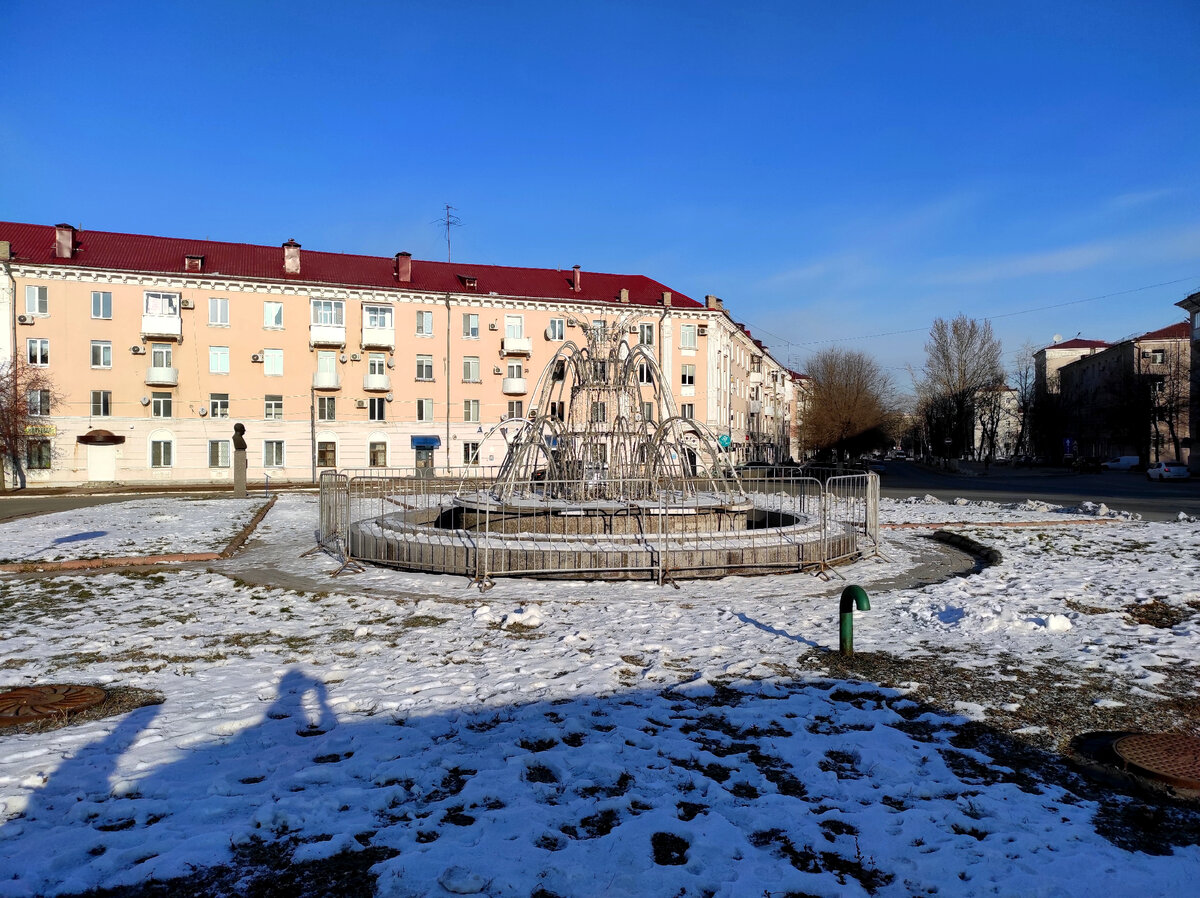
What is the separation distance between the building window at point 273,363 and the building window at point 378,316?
5.74 m

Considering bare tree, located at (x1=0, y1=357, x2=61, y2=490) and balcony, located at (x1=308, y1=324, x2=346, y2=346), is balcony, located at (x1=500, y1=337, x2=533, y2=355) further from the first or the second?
bare tree, located at (x1=0, y1=357, x2=61, y2=490)

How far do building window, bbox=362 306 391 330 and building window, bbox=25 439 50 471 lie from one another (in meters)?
19.1

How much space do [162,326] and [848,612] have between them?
46.8 m

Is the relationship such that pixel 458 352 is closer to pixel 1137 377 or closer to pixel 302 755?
pixel 302 755

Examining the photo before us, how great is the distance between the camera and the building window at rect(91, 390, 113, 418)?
1710 inches

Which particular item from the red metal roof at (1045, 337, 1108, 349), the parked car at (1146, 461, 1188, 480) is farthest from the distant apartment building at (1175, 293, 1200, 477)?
the red metal roof at (1045, 337, 1108, 349)

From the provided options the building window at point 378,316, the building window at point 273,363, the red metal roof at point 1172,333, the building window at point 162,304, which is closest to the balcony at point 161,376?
the building window at point 162,304

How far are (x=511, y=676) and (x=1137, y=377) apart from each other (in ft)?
277

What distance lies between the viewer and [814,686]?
671cm

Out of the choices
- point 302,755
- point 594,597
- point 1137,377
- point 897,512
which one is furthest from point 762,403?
point 302,755

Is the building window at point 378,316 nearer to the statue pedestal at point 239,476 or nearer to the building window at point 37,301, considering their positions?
the building window at point 37,301

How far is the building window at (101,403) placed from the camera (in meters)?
43.4

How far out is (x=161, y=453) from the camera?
4438 cm

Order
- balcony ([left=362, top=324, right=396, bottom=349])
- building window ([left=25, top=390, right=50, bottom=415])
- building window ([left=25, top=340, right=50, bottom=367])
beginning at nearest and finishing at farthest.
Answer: building window ([left=25, top=390, right=50, bottom=415]) → building window ([left=25, top=340, right=50, bottom=367]) → balcony ([left=362, top=324, right=396, bottom=349])
